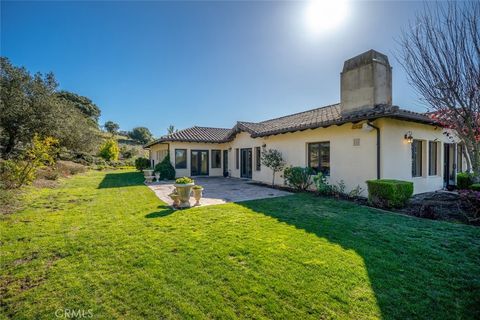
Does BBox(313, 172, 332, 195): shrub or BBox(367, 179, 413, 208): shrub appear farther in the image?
BBox(313, 172, 332, 195): shrub

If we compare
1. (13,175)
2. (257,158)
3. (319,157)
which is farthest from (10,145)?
(319,157)

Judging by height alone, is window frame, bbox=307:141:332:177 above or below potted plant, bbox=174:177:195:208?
above

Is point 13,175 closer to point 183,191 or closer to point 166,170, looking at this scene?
point 183,191

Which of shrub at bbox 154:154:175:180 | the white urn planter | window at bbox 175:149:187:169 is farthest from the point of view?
window at bbox 175:149:187:169

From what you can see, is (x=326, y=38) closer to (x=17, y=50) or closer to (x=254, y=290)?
Result: (x=254, y=290)

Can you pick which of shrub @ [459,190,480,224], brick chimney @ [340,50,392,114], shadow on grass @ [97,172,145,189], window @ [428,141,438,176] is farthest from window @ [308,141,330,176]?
shadow on grass @ [97,172,145,189]

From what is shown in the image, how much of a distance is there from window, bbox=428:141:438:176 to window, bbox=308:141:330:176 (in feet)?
16.6

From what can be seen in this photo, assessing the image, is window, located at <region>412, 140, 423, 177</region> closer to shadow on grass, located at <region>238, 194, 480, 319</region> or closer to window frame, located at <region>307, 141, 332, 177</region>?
window frame, located at <region>307, 141, 332, 177</region>

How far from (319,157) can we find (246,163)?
7.17 meters

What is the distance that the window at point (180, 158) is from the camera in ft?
60.4

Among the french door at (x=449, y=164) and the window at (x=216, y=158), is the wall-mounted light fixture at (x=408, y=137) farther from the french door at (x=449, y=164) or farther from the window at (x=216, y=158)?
Answer: the window at (x=216, y=158)

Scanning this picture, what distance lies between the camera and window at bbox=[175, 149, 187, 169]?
18406 millimetres

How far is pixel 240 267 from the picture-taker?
362cm

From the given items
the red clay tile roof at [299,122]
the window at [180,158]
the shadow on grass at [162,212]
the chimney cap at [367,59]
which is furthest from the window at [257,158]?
the shadow on grass at [162,212]
